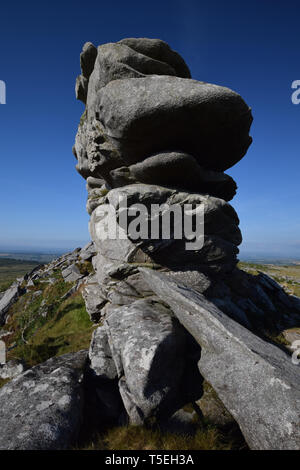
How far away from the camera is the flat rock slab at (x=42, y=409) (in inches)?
207

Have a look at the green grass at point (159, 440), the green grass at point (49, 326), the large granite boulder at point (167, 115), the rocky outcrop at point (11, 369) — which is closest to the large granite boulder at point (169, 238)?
the large granite boulder at point (167, 115)

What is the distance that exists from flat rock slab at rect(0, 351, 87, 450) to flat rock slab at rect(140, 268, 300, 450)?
4369 mm

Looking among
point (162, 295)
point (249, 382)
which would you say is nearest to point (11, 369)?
point (162, 295)

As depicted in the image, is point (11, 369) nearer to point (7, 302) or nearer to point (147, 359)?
point (147, 359)

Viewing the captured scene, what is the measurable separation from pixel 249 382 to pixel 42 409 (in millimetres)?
5969

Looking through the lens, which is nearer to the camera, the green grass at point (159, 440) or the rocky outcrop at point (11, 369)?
the green grass at point (159, 440)

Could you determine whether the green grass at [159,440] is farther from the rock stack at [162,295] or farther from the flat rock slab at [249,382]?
the flat rock slab at [249,382]

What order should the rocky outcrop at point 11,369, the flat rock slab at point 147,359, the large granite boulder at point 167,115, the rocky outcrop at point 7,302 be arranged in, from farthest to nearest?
the rocky outcrop at point 7,302 → the large granite boulder at point 167,115 → the rocky outcrop at point 11,369 → the flat rock slab at point 147,359

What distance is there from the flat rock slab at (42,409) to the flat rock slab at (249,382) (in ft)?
14.3

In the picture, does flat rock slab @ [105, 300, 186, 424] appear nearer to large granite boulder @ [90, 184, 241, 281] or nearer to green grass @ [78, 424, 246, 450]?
green grass @ [78, 424, 246, 450]

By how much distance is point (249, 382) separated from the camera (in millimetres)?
6031

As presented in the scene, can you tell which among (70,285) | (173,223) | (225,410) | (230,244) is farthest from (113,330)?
(70,285)

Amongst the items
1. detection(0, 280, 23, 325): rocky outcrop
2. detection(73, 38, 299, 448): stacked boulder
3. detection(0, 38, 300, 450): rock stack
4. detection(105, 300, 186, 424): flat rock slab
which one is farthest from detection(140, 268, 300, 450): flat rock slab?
detection(0, 280, 23, 325): rocky outcrop

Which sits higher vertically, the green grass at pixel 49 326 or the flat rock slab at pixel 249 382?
the flat rock slab at pixel 249 382
